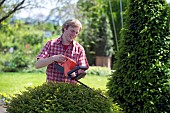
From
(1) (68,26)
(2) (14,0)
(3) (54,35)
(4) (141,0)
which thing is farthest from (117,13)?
(1) (68,26)

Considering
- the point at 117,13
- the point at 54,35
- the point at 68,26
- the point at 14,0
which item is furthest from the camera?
the point at 117,13

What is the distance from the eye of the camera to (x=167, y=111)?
386cm

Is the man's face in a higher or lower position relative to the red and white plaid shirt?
higher

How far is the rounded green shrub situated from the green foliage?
163cm

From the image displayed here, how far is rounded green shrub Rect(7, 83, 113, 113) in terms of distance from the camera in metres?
2.14

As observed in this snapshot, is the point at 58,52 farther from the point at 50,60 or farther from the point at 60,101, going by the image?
the point at 60,101

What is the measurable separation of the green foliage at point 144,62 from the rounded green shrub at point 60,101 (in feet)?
5.34

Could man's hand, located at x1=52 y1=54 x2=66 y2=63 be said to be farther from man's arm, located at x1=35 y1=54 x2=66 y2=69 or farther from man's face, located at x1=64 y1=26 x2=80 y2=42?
man's face, located at x1=64 y1=26 x2=80 y2=42

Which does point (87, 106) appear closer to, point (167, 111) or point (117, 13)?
point (167, 111)

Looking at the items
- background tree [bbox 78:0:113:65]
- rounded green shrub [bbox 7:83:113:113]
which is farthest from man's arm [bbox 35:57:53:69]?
background tree [bbox 78:0:113:65]

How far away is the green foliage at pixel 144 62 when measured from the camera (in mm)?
3873

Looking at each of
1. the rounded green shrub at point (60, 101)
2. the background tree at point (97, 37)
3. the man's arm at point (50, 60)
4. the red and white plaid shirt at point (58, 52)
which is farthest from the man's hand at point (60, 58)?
the background tree at point (97, 37)

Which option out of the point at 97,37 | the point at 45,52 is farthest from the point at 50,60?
the point at 97,37

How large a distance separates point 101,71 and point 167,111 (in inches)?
381
